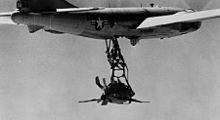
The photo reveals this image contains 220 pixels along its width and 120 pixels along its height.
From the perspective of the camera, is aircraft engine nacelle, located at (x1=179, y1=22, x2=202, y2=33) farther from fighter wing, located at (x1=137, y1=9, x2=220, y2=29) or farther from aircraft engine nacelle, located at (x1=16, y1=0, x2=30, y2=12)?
aircraft engine nacelle, located at (x1=16, y1=0, x2=30, y2=12)

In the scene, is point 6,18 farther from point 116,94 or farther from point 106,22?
point 116,94

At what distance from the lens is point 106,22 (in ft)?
83.4

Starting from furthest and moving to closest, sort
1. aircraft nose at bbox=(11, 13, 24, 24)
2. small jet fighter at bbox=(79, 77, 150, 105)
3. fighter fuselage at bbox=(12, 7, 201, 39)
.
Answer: small jet fighter at bbox=(79, 77, 150, 105)
fighter fuselage at bbox=(12, 7, 201, 39)
aircraft nose at bbox=(11, 13, 24, 24)

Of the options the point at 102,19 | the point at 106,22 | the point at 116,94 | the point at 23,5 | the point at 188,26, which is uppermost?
the point at 23,5

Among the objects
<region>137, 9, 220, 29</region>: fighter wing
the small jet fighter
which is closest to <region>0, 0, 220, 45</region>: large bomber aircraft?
<region>137, 9, 220, 29</region>: fighter wing

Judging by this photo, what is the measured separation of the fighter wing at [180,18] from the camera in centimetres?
2241

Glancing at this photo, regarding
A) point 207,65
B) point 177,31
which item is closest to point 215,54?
point 207,65

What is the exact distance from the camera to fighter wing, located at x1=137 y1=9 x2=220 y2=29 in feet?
73.5

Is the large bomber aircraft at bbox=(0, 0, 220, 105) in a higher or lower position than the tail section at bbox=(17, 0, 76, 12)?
lower

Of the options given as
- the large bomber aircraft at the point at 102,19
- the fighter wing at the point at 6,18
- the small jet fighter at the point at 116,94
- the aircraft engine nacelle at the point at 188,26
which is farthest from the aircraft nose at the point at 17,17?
the aircraft engine nacelle at the point at 188,26

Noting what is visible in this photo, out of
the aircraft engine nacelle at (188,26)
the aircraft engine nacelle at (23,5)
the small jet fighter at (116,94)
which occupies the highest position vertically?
the aircraft engine nacelle at (23,5)

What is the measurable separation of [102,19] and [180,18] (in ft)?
11.4

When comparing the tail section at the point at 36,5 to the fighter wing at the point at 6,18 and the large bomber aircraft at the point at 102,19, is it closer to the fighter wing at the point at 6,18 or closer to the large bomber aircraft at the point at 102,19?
the large bomber aircraft at the point at 102,19

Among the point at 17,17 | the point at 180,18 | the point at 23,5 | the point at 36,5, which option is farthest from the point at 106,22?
the point at 17,17
